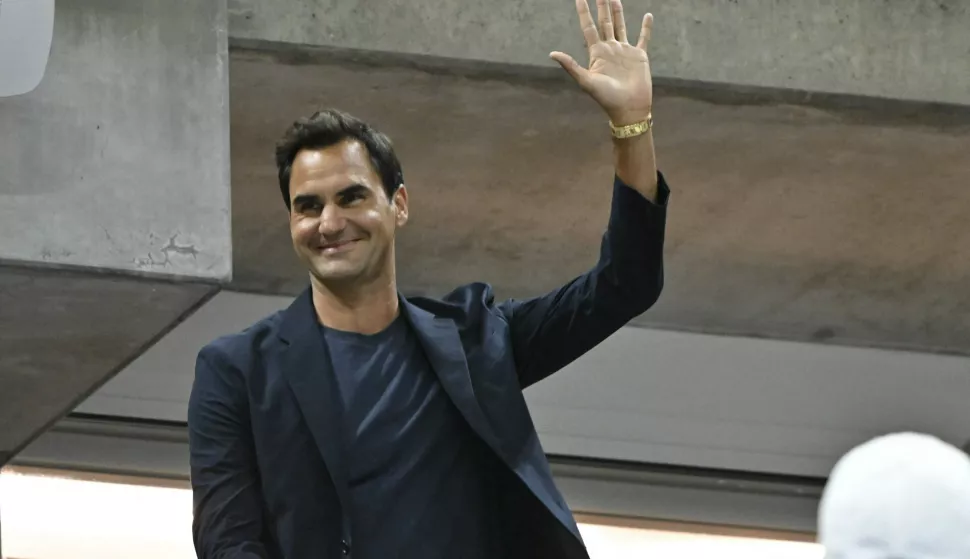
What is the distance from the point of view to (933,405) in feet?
12.1

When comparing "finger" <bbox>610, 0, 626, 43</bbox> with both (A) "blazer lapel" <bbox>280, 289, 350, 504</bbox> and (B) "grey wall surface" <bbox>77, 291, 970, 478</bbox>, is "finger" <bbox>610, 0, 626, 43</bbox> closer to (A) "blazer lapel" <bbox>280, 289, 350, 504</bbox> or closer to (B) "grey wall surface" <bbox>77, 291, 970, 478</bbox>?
(A) "blazer lapel" <bbox>280, 289, 350, 504</bbox>

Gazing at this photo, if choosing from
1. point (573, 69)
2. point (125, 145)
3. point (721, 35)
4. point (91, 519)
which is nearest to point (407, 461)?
point (573, 69)

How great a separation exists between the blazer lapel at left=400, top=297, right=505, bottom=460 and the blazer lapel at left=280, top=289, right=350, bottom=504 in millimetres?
130

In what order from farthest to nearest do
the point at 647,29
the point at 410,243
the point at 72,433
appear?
the point at 72,433 < the point at 410,243 < the point at 647,29

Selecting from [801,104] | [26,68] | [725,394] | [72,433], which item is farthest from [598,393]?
[26,68]

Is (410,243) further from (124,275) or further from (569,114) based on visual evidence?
(124,275)

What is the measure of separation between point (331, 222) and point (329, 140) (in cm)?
13

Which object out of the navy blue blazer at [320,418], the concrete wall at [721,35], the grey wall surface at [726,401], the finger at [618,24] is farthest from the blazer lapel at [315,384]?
the grey wall surface at [726,401]

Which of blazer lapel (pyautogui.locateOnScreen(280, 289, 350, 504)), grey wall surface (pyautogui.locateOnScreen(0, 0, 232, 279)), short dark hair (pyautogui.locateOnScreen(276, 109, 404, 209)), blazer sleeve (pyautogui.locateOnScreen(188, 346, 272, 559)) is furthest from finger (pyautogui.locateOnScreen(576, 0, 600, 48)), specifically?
grey wall surface (pyautogui.locateOnScreen(0, 0, 232, 279))

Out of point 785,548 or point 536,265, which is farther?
point 785,548

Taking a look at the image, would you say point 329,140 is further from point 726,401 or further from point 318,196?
point 726,401

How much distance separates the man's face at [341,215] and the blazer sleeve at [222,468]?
7.4 inches

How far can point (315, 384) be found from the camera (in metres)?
1.50

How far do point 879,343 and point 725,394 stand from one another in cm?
51
